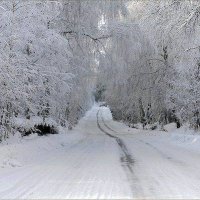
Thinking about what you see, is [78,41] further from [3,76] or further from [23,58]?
[3,76]

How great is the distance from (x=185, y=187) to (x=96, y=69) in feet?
65.4

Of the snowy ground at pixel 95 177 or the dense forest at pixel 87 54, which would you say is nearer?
the snowy ground at pixel 95 177

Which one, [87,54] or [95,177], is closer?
[95,177]

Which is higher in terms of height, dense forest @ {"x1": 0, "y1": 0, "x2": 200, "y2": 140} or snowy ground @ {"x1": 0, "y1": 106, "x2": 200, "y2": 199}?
dense forest @ {"x1": 0, "y1": 0, "x2": 200, "y2": 140}

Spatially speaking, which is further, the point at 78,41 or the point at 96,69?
the point at 96,69

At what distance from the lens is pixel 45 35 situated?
67.8 feet

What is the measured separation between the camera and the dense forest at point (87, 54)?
1748 centimetres

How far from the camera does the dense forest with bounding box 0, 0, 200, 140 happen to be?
688 inches

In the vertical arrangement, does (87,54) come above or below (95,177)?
above

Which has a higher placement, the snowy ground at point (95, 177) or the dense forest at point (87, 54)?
the dense forest at point (87, 54)

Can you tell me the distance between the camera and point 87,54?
2734 centimetres

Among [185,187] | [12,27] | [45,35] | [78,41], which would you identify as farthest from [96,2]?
[185,187]

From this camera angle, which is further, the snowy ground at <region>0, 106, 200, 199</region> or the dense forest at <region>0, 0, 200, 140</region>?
the dense forest at <region>0, 0, 200, 140</region>

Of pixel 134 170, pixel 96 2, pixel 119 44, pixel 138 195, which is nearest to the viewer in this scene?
pixel 138 195
